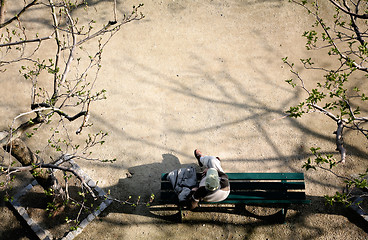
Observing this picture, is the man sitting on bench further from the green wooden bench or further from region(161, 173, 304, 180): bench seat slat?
region(161, 173, 304, 180): bench seat slat

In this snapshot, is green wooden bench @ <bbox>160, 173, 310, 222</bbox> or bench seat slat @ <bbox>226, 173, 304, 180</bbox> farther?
bench seat slat @ <bbox>226, 173, 304, 180</bbox>

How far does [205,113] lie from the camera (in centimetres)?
720

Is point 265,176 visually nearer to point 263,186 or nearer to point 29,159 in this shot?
point 263,186

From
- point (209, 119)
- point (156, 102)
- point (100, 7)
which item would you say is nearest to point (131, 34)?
point (100, 7)

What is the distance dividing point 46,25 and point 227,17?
4.93 m

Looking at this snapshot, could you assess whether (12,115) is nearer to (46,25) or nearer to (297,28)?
(46,25)

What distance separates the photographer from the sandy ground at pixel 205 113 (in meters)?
A: 5.91

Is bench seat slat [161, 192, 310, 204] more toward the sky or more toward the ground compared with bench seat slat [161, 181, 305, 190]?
more toward the ground

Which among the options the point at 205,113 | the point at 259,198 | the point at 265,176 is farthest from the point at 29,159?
the point at 265,176

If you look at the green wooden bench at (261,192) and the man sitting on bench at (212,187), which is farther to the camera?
the green wooden bench at (261,192)

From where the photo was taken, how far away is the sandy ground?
5.91 m

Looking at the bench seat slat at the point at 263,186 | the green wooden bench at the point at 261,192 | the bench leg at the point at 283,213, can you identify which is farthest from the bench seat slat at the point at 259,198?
the bench leg at the point at 283,213

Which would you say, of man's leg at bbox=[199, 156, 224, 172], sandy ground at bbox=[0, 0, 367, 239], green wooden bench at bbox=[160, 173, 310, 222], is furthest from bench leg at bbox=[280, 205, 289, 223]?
man's leg at bbox=[199, 156, 224, 172]

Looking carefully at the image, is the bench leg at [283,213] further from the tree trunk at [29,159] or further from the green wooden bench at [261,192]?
the tree trunk at [29,159]
